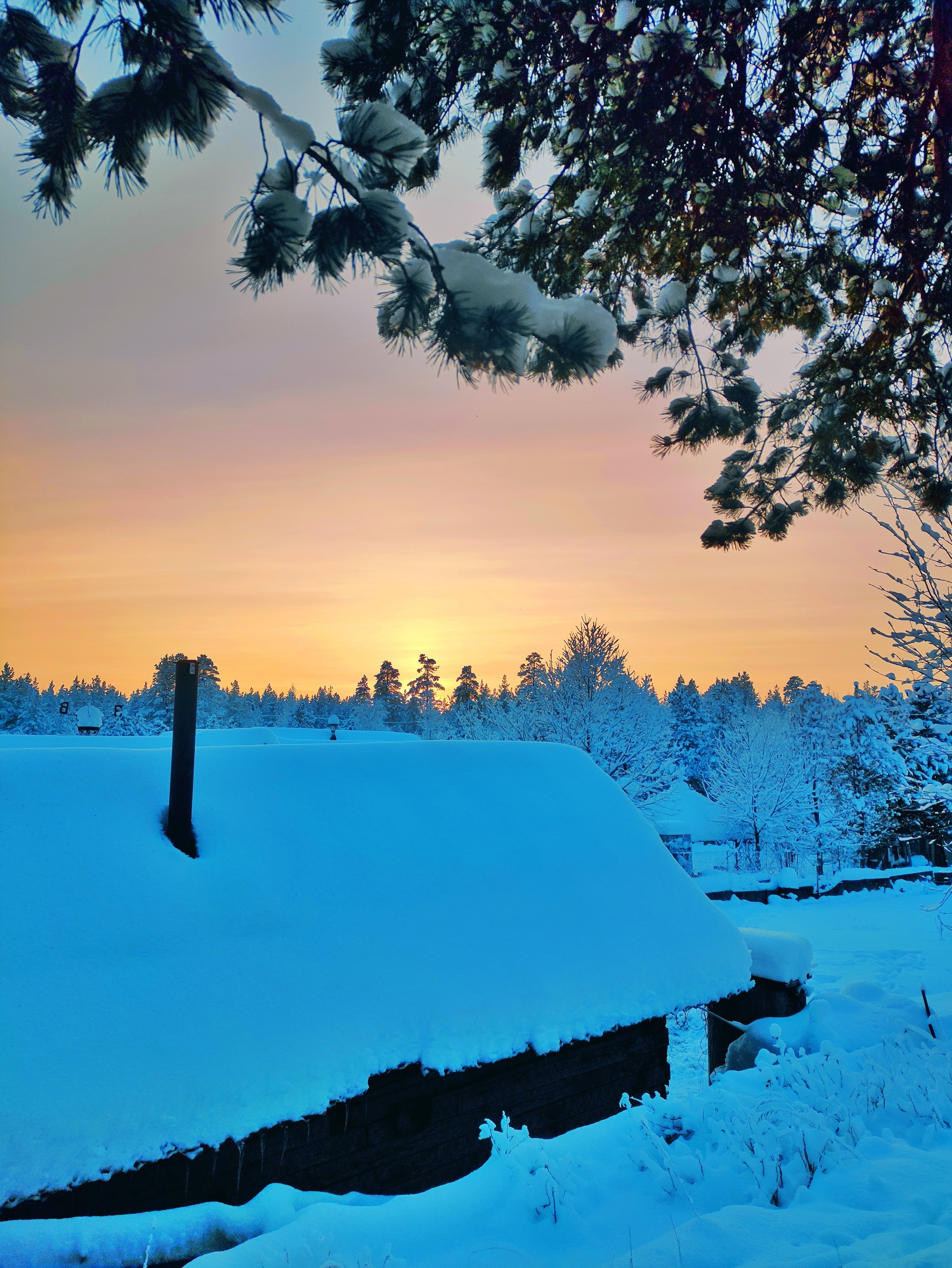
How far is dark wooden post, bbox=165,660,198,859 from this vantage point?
5273mm

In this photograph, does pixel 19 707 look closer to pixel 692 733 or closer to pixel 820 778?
pixel 692 733

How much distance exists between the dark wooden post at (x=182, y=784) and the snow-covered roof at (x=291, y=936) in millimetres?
101

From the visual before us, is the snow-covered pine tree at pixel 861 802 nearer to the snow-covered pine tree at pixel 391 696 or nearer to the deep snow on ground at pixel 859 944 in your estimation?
the deep snow on ground at pixel 859 944

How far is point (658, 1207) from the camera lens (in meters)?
3.72

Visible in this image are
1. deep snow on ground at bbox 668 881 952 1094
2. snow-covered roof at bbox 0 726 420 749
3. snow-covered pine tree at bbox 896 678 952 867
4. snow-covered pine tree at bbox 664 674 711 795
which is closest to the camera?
snow-covered pine tree at bbox 896 678 952 867

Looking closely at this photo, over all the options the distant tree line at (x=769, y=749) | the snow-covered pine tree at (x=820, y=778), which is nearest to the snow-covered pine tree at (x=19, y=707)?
the distant tree line at (x=769, y=749)

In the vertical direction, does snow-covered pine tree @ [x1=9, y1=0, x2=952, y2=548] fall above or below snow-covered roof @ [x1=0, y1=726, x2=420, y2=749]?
above

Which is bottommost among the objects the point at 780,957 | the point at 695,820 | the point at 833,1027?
the point at 695,820

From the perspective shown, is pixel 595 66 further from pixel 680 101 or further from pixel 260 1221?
pixel 260 1221

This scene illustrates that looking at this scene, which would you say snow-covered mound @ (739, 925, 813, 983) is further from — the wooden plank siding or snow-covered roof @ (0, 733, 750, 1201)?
the wooden plank siding

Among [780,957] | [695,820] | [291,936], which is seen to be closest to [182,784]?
[291,936]

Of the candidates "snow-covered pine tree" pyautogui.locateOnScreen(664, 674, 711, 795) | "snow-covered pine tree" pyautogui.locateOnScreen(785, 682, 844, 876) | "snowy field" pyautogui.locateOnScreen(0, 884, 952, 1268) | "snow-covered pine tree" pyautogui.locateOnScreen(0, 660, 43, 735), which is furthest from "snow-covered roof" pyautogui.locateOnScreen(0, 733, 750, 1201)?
"snow-covered pine tree" pyautogui.locateOnScreen(0, 660, 43, 735)

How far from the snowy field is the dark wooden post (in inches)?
88.2

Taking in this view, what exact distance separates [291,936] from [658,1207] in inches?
102
